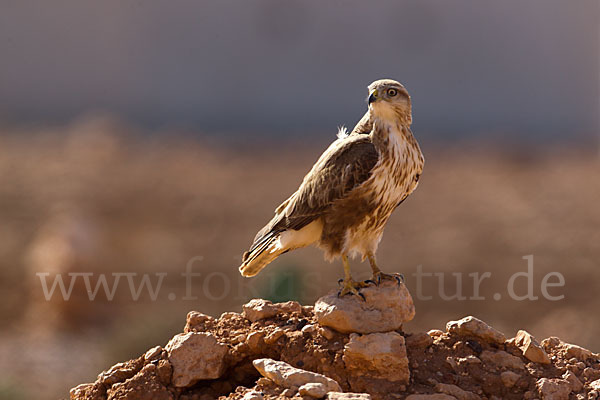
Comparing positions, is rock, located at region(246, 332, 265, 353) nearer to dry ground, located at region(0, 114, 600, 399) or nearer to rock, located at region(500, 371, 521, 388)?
rock, located at region(500, 371, 521, 388)

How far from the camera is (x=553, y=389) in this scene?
15.0 feet

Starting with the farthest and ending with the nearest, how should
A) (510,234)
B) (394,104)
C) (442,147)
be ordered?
(442,147) < (510,234) < (394,104)

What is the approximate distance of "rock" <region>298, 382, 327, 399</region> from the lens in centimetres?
404

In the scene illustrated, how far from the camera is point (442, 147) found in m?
25.3

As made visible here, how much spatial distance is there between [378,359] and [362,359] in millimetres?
96

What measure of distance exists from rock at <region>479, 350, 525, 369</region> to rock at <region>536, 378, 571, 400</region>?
22 centimetres

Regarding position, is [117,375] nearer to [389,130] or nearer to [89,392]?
[89,392]

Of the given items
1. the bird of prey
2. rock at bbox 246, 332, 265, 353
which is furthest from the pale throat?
rock at bbox 246, 332, 265, 353

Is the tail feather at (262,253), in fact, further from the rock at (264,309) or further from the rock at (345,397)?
the rock at (345,397)

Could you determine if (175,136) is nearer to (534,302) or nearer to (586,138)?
(586,138)

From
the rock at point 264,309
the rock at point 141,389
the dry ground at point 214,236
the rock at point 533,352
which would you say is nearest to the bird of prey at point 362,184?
the rock at point 264,309

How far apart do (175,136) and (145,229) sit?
973 centimetres

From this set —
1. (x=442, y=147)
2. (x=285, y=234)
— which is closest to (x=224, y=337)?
(x=285, y=234)

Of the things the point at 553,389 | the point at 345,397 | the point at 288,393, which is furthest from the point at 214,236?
the point at 345,397
